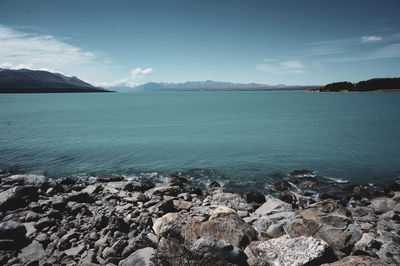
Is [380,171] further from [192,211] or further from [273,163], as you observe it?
[192,211]

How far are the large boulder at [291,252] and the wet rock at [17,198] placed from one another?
549 inches

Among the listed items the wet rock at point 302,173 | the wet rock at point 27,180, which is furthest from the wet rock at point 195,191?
the wet rock at point 27,180

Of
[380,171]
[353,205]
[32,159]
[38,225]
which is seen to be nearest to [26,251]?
[38,225]

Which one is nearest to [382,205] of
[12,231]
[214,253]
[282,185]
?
[282,185]

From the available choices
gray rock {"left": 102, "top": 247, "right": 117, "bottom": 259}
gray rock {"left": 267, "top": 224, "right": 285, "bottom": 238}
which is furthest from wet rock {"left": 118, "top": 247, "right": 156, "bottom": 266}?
gray rock {"left": 267, "top": 224, "right": 285, "bottom": 238}

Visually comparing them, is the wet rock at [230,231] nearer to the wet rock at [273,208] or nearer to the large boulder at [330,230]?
the large boulder at [330,230]

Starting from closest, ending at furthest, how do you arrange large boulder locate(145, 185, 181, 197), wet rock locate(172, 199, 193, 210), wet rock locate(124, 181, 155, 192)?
wet rock locate(172, 199, 193, 210) < large boulder locate(145, 185, 181, 197) < wet rock locate(124, 181, 155, 192)

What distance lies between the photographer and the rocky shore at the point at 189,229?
7.59 m

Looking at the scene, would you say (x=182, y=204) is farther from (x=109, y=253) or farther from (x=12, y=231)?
(x=12, y=231)

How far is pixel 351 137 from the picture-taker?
3847 cm

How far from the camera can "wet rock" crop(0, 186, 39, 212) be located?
45.6ft

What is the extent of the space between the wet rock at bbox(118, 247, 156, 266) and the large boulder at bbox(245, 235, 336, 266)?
3.22m

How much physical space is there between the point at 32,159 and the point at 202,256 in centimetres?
2802

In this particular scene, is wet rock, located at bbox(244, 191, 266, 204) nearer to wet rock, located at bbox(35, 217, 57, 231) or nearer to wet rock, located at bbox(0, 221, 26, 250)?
wet rock, located at bbox(35, 217, 57, 231)
